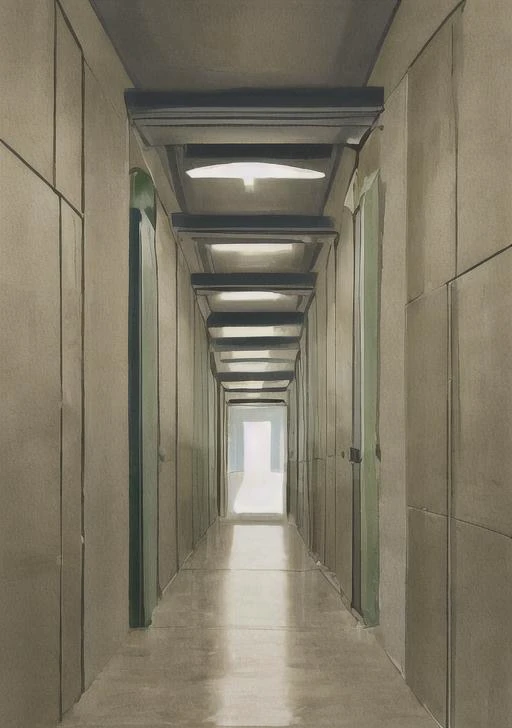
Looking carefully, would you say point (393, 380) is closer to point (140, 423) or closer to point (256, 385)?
point (140, 423)

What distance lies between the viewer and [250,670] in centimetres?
409

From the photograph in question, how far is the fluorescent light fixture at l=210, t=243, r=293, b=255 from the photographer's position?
335 inches

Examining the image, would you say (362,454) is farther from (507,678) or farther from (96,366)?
(507,678)

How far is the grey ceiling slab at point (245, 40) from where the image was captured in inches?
161

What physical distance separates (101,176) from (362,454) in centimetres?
222

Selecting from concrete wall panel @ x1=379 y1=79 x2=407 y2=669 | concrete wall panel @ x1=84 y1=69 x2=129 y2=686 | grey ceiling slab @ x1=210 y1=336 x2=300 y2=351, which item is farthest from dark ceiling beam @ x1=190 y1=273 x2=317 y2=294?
concrete wall panel @ x1=379 y1=79 x2=407 y2=669

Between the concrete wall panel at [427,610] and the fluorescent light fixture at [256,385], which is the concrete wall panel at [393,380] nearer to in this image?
the concrete wall panel at [427,610]

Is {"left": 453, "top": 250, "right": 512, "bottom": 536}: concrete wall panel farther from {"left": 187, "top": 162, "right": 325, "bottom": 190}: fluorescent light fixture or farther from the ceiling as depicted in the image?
{"left": 187, "top": 162, "right": 325, "bottom": 190}: fluorescent light fixture

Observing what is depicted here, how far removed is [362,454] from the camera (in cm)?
508

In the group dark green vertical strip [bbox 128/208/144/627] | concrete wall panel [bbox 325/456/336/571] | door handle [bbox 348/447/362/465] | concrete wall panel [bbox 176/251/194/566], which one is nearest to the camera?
dark green vertical strip [bbox 128/208/144/627]

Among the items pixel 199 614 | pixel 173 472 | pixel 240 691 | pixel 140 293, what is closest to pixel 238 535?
pixel 173 472

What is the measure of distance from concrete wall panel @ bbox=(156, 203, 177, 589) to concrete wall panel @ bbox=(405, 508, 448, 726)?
3.05 meters

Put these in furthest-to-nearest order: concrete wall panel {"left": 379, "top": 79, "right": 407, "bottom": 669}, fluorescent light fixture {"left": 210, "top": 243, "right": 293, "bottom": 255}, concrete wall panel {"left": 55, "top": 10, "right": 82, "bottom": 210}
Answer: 1. fluorescent light fixture {"left": 210, "top": 243, "right": 293, "bottom": 255}
2. concrete wall panel {"left": 379, "top": 79, "right": 407, "bottom": 669}
3. concrete wall panel {"left": 55, "top": 10, "right": 82, "bottom": 210}

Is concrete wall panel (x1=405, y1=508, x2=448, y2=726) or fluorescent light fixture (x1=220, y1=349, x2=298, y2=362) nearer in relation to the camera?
concrete wall panel (x1=405, y1=508, x2=448, y2=726)
